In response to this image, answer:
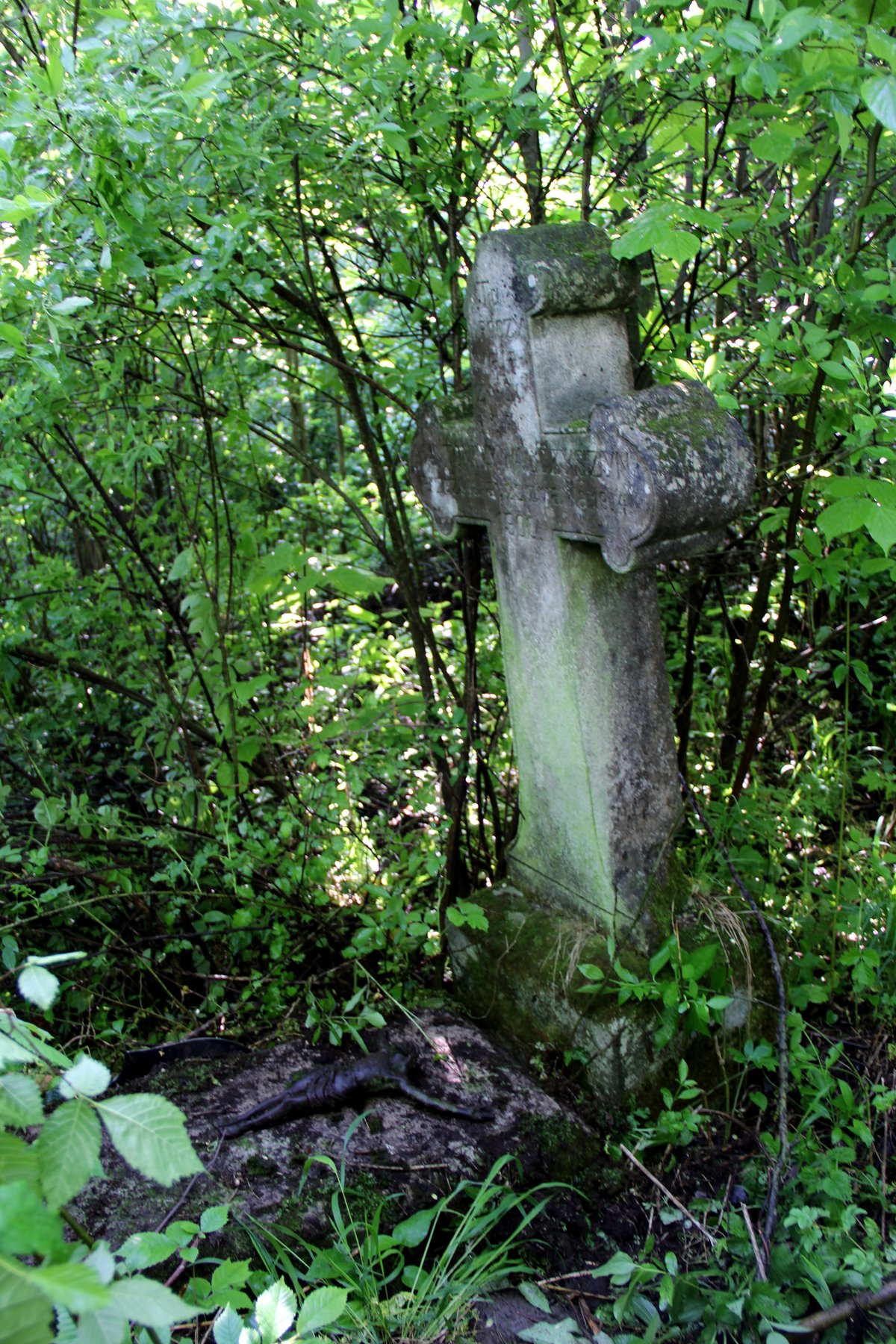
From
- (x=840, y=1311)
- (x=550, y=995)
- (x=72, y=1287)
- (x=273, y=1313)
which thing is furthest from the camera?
(x=550, y=995)

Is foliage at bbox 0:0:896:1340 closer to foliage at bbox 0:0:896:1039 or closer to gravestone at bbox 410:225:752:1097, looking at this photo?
foliage at bbox 0:0:896:1039

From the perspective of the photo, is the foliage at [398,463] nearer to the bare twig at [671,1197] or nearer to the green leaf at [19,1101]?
the bare twig at [671,1197]

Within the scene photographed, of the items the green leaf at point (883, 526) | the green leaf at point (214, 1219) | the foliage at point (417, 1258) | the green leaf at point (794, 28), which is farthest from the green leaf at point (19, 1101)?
the green leaf at point (794, 28)

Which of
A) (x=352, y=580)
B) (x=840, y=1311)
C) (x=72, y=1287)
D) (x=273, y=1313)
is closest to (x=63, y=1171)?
(x=72, y=1287)

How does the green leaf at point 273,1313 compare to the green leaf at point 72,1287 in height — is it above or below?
below

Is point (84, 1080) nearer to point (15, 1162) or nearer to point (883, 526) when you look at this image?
point (15, 1162)

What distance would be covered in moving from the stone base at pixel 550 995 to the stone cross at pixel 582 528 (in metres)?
0.09

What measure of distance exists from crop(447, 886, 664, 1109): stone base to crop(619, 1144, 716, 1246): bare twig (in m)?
0.14

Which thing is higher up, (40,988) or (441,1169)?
(40,988)

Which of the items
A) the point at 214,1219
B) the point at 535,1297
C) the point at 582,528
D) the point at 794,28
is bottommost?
the point at 535,1297

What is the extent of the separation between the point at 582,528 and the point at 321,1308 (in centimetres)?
156

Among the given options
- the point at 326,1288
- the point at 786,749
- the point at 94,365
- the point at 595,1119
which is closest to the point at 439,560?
the point at 786,749

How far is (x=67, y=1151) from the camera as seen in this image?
97cm

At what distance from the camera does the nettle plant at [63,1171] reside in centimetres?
79
